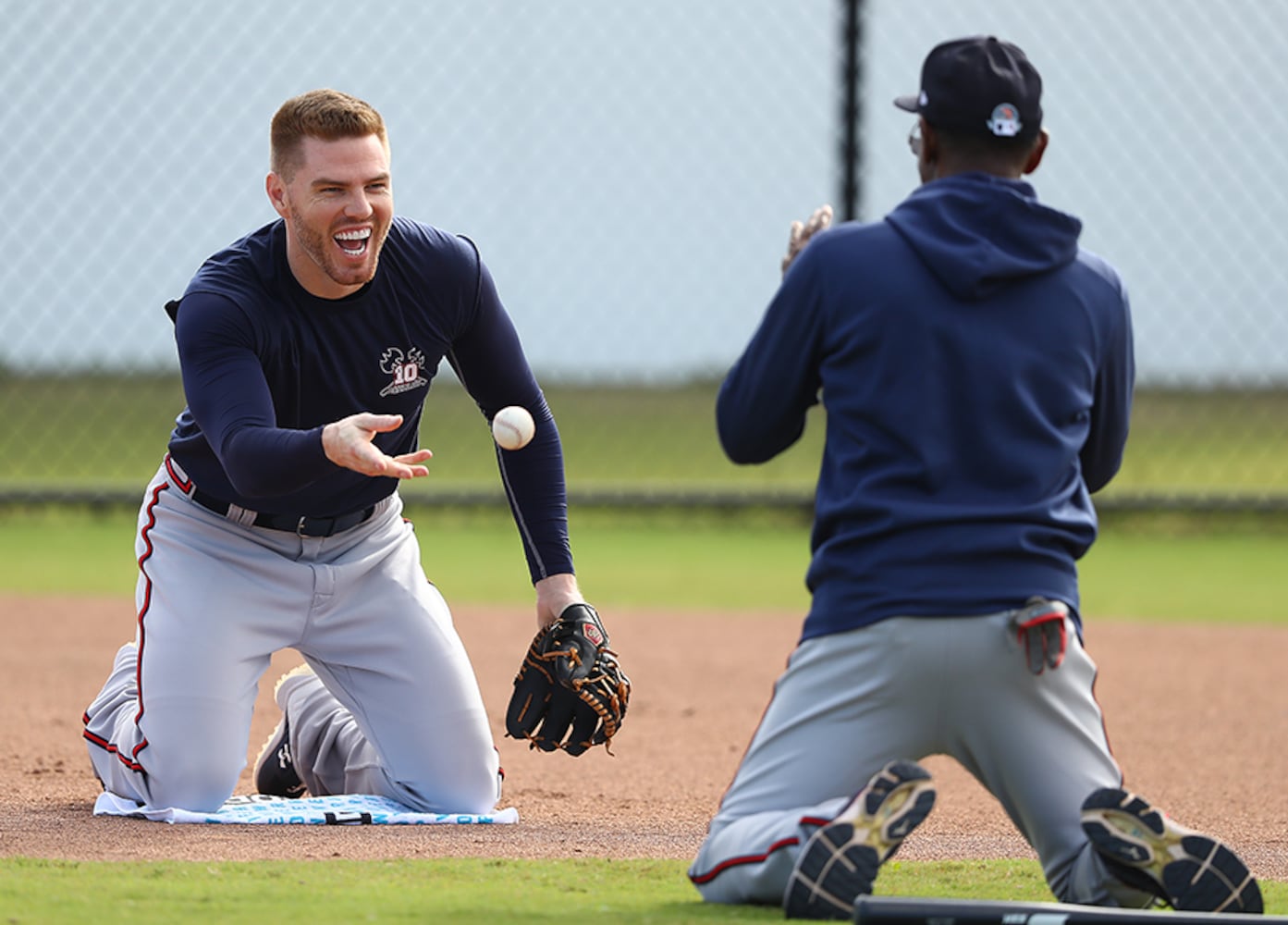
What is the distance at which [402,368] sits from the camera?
3598 millimetres

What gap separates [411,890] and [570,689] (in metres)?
0.98

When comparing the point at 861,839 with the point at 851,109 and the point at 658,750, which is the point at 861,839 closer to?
the point at 658,750

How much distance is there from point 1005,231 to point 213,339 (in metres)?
1.51

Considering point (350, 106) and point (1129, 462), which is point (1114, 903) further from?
point (1129, 462)

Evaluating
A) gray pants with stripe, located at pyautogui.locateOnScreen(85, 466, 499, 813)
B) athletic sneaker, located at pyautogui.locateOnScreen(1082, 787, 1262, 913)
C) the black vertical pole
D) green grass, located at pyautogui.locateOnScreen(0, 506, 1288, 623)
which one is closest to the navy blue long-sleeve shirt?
gray pants with stripe, located at pyautogui.locateOnScreen(85, 466, 499, 813)

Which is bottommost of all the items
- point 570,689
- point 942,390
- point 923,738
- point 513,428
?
point 570,689

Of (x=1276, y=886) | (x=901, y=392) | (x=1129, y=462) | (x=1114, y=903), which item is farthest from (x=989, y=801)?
(x=1129, y=462)

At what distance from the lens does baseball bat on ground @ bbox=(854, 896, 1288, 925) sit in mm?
2248

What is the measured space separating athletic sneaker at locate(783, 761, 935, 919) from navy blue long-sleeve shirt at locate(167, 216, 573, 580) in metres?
1.15

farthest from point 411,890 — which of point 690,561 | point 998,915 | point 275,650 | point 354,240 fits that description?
point 690,561

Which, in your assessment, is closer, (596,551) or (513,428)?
(513,428)

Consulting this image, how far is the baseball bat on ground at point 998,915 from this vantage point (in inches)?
88.5

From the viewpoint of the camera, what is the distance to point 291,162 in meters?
3.46

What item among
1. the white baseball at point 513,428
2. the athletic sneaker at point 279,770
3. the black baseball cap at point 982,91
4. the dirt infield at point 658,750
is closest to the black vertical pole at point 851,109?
the dirt infield at point 658,750
